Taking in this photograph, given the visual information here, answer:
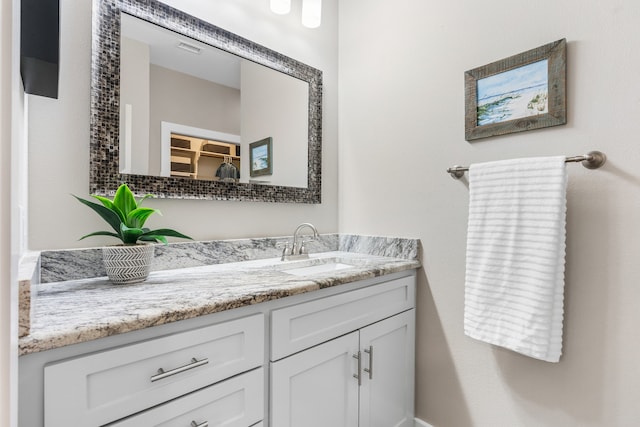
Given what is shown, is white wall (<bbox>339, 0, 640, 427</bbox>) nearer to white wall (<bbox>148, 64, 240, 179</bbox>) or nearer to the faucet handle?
the faucet handle

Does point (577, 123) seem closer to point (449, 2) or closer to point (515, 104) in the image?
point (515, 104)

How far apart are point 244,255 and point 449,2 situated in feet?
4.93

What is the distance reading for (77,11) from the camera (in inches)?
43.2

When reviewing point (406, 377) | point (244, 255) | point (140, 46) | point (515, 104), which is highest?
point (140, 46)

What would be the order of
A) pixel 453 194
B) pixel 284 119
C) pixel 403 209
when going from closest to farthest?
pixel 453 194 < pixel 403 209 < pixel 284 119

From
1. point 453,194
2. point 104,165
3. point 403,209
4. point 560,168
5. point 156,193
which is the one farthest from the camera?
point 403,209

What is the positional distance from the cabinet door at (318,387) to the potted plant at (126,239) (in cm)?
55

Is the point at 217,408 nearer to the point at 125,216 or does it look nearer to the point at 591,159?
the point at 125,216

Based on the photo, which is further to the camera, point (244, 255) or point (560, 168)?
point (244, 255)

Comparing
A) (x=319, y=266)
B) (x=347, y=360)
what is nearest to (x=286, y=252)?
(x=319, y=266)

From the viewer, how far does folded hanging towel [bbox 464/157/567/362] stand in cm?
102

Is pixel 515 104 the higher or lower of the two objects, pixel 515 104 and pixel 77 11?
the lower

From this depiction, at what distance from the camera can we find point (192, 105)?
4.44 ft

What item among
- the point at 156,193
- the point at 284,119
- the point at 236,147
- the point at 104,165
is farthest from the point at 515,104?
the point at 104,165
